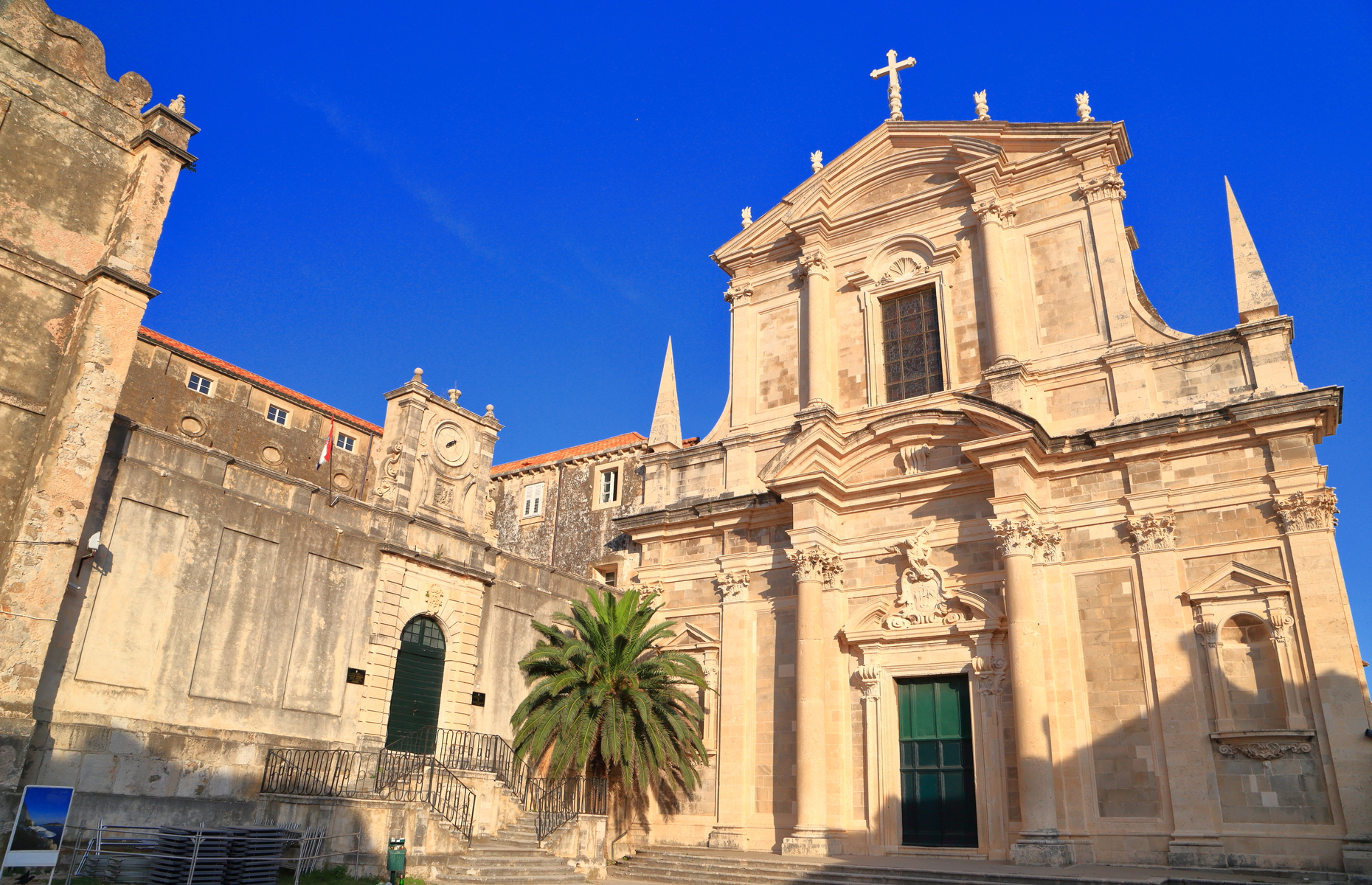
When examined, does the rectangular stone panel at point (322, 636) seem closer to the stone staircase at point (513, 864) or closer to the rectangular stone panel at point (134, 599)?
the rectangular stone panel at point (134, 599)

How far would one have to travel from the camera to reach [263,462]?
30891 mm

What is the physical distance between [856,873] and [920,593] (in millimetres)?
4919

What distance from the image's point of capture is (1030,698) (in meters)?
14.1

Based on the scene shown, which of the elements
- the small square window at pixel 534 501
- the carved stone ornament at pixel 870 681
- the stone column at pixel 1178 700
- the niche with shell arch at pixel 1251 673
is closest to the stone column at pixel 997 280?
the stone column at pixel 1178 700

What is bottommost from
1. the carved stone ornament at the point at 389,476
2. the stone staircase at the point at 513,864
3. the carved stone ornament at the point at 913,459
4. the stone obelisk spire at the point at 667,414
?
the stone staircase at the point at 513,864

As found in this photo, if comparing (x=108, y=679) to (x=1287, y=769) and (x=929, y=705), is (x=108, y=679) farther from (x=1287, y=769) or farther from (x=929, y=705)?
(x=1287, y=769)

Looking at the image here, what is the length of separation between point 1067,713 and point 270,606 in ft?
40.0

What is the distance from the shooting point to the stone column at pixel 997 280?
1700 centimetres

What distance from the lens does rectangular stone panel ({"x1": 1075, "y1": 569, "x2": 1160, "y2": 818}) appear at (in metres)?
13.6

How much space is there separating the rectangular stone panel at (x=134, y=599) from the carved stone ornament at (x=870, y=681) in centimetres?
1086

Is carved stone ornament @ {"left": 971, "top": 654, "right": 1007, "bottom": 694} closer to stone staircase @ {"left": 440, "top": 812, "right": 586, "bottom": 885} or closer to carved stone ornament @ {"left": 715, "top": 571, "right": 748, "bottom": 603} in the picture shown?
carved stone ornament @ {"left": 715, "top": 571, "right": 748, "bottom": 603}

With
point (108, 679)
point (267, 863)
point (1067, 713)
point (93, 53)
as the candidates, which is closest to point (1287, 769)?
point (1067, 713)

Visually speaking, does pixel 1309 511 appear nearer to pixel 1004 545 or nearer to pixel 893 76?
pixel 1004 545

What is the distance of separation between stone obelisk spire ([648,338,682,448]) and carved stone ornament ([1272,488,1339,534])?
1154cm
